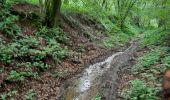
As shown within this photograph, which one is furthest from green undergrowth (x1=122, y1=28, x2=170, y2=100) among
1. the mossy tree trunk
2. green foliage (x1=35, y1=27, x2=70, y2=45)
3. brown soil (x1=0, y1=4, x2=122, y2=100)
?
the mossy tree trunk

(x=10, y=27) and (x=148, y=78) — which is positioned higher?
(x=10, y=27)

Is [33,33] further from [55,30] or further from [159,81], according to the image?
[159,81]

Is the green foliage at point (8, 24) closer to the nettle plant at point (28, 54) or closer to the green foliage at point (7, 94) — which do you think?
the nettle plant at point (28, 54)

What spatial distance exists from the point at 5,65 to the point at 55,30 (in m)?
6.00

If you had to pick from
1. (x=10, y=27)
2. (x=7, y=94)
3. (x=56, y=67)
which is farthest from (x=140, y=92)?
(x=10, y=27)

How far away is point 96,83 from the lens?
1141 cm

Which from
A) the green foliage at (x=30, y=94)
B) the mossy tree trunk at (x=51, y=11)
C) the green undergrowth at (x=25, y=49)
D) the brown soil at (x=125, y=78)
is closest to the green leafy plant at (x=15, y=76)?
the green undergrowth at (x=25, y=49)

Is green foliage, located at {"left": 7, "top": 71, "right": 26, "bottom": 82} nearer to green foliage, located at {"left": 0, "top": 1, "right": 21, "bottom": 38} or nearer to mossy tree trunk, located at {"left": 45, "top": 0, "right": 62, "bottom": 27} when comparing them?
green foliage, located at {"left": 0, "top": 1, "right": 21, "bottom": 38}

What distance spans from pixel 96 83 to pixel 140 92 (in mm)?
2633

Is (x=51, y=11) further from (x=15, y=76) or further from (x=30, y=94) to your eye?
(x=30, y=94)

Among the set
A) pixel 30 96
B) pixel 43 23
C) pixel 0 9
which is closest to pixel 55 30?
pixel 43 23

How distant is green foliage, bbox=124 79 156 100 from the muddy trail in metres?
0.47

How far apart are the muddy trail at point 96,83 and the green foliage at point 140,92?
47 cm

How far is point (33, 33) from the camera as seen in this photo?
48.9ft
